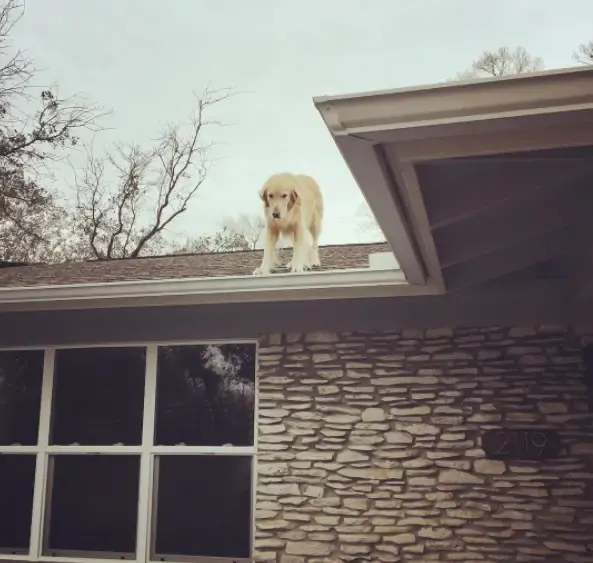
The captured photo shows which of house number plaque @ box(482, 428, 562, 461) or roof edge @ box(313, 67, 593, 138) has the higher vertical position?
roof edge @ box(313, 67, 593, 138)

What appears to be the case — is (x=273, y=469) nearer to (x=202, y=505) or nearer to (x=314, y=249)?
(x=202, y=505)

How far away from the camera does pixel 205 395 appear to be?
501 centimetres

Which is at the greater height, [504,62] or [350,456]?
[504,62]

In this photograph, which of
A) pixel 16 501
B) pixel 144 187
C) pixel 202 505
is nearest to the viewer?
pixel 202 505

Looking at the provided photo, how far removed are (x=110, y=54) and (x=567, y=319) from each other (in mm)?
23720

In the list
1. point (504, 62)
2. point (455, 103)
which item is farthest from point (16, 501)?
point (504, 62)

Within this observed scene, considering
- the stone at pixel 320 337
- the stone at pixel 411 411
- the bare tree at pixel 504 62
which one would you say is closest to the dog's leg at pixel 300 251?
the stone at pixel 320 337

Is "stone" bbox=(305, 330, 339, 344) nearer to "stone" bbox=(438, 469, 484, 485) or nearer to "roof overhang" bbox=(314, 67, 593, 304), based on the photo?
"roof overhang" bbox=(314, 67, 593, 304)

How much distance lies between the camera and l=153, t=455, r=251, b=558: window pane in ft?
15.5

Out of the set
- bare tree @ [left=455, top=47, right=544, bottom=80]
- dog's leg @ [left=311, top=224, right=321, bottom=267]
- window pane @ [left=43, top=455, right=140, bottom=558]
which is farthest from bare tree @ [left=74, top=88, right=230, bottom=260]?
window pane @ [left=43, top=455, right=140, bottom=558]

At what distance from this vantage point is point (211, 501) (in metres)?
4.81

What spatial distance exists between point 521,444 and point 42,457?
3473 mm

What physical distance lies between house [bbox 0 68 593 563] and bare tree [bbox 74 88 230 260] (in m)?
12.4

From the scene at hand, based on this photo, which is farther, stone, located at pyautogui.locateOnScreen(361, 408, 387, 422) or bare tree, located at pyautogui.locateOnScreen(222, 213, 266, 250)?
bare tree, located at pyautogui.locateOnScreen(222, 213, 266, 250)
